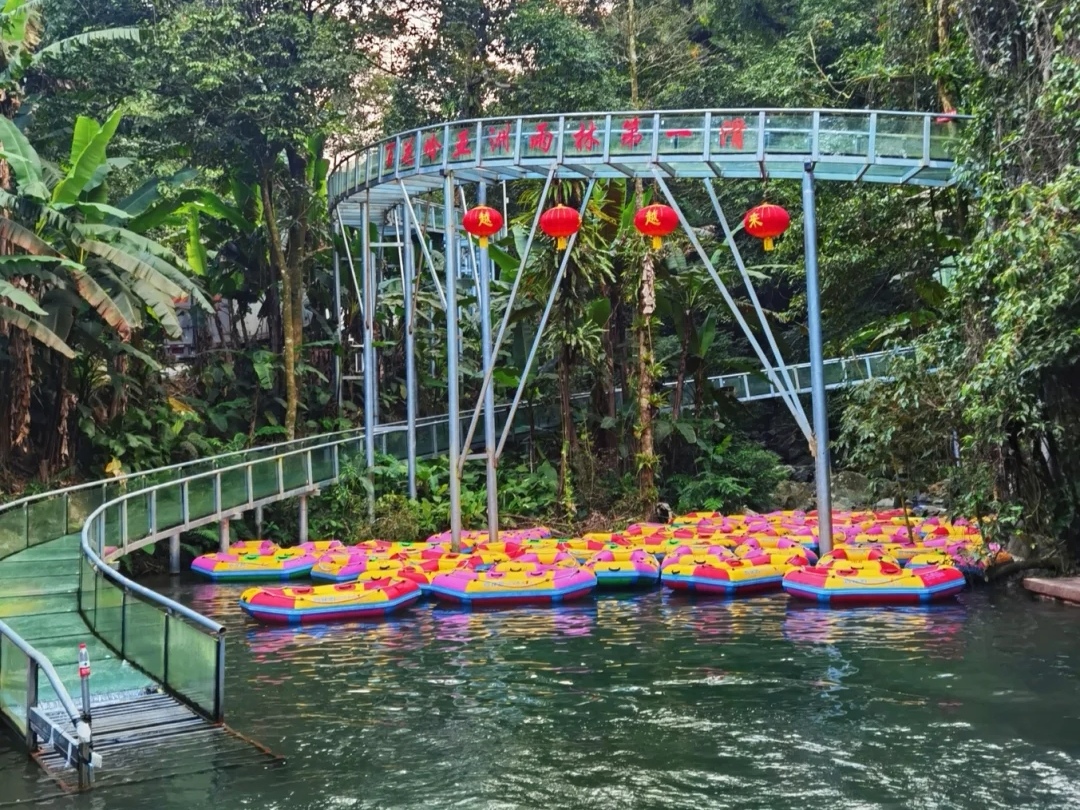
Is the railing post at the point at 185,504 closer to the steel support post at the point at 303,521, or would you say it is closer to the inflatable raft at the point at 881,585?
the steel support post at the point at 303,521

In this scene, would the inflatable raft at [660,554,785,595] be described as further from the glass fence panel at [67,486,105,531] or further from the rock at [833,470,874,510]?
the rock at [833,470,874,510]

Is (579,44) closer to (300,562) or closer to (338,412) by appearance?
(338,412)

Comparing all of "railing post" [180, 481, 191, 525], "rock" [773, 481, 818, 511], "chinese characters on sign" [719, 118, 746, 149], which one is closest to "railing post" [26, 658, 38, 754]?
"railing post" [180, 481, 191, 525]

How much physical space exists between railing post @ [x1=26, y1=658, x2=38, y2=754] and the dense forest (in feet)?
37.4

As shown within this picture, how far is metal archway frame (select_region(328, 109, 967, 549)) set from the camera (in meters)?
18.9

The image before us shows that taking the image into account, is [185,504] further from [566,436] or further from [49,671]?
[49,671]

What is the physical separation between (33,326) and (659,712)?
1375 cm

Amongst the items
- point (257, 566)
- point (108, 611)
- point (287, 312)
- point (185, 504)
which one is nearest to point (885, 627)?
point (108, 611)

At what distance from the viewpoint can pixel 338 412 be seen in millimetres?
30703

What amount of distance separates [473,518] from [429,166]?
7651mm

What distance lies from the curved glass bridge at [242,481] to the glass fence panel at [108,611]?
0.03 meters

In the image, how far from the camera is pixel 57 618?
1248 centimetres

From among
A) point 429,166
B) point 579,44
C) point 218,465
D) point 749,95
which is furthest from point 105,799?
point 749,95

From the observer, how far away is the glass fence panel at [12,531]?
15.0 meters
